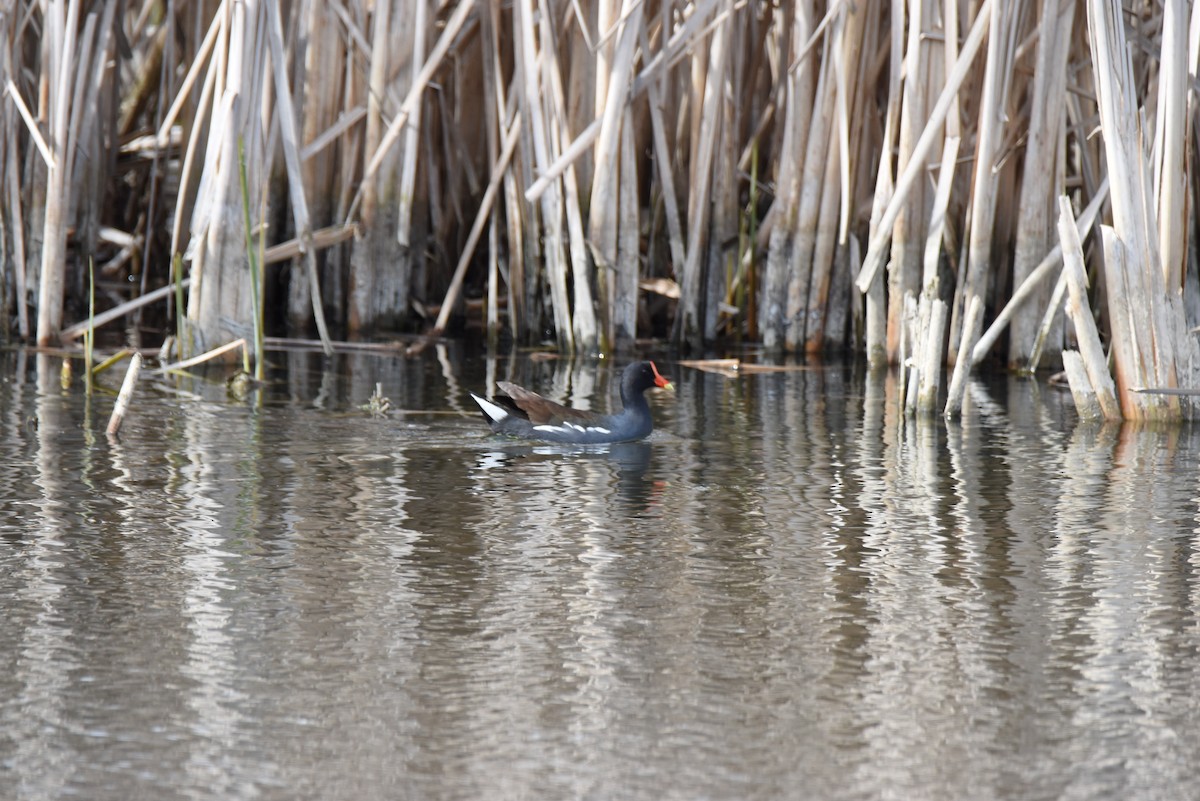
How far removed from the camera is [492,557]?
18.0 feet

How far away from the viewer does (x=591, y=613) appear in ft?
15.9

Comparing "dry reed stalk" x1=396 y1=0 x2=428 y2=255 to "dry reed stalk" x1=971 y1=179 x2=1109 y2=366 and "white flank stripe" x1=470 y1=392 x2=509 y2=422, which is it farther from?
"dry reed stalk" x1=971 y1=179 x2=1109 y2=366

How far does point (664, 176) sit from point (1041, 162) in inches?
91.2

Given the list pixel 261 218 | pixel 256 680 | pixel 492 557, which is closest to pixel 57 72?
pixel 261 218

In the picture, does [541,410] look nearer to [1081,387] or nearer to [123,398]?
[123,398]

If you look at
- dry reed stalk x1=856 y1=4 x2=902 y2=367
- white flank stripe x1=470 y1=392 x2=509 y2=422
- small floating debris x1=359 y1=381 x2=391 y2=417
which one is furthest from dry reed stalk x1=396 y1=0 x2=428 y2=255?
white flank stripe x1=470 y1=392 x2=509 y2=422

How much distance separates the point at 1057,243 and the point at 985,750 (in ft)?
20.6

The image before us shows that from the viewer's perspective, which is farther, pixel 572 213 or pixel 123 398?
pixel 572 213

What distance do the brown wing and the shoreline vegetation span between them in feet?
5.74

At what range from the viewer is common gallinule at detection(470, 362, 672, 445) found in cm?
786

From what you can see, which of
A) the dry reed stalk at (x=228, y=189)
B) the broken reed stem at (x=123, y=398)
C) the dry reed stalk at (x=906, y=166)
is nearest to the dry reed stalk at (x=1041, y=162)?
the dry reed stalk at (x=906, y=166)

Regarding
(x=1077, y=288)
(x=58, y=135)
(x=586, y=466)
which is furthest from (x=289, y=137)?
(x=1077, y=288)

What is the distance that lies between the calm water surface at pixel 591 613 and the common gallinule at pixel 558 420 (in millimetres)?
107

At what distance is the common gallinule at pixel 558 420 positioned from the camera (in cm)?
786
